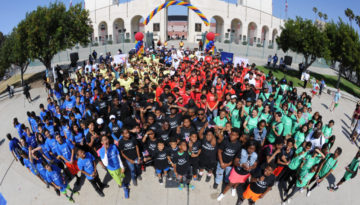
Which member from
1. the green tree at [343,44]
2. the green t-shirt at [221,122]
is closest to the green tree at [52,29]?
the green t-shirt at [221,122]

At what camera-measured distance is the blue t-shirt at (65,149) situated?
5.37 metres

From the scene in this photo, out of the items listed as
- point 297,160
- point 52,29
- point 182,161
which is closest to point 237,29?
point 52,29

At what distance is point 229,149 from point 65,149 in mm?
4432

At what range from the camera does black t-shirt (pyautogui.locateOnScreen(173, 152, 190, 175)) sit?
191 inches

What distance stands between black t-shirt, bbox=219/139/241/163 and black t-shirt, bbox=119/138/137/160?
2278 millimetres

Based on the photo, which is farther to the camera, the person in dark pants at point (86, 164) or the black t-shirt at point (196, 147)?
the black t-shirt at point (196, 147)

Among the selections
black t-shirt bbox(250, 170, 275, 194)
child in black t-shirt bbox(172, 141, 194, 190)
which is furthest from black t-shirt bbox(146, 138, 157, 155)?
black t-shirt bbox(250, 170, 275, 194)

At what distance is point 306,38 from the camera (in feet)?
64.0

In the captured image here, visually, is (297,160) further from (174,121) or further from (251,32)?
(251,32)

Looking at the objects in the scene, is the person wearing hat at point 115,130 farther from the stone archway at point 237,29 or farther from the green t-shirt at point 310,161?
the stone archway at point 237,29

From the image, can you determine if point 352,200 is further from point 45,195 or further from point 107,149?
point 45,195

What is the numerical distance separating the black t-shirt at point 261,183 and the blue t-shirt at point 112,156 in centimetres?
335

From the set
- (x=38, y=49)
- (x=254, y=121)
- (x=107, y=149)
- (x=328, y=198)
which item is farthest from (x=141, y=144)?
(x=38, y=49)

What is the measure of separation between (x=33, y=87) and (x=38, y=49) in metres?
3.10
